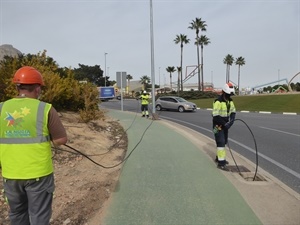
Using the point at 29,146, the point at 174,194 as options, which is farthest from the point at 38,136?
the point at 174,194

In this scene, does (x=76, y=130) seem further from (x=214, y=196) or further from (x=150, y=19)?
(x=150, y=19)

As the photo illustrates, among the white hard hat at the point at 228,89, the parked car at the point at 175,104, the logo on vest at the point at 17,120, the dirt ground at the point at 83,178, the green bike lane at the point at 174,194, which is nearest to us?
the logo on vest at the point at 17,120

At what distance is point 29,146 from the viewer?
2.72m

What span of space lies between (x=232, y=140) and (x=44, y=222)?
919cm

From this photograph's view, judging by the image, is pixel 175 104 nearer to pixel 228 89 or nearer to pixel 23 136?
pixel 228 89

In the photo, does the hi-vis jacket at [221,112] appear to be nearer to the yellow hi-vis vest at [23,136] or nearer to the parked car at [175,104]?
the yellow hi-vis vest at [23,136]

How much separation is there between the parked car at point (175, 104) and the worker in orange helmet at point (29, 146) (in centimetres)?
2403

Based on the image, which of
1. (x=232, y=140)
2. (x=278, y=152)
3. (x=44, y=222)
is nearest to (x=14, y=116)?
(x=44, y=222)

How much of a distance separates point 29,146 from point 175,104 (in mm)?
24915

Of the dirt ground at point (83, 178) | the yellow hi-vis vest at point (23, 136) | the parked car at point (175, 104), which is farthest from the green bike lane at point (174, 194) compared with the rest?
the parked car at point (175, 104)

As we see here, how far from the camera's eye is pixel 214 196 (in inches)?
193

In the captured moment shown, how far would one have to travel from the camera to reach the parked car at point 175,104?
26.6m

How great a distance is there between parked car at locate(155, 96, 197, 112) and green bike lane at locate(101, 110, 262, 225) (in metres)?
18.7

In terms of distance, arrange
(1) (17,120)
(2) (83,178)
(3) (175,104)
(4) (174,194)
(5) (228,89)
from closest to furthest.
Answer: (1) (17,120) < (4) (174,194) < (2) (83,178) < (5) (228,89) < (3) (175,104)
